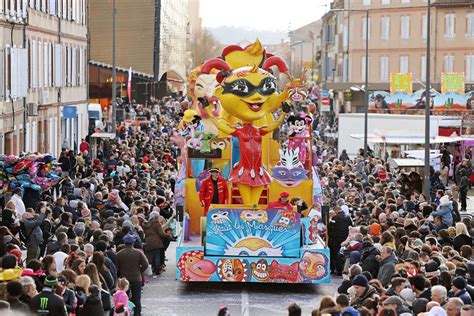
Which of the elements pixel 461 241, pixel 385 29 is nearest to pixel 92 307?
pixel 461 241

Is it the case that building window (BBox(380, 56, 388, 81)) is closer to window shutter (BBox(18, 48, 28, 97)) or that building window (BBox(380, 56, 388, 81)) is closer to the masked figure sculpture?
window shutter (BBox(18, 48, 28, 97))

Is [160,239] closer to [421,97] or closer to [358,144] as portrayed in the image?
[358,144]

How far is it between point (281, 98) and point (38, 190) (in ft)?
25.5

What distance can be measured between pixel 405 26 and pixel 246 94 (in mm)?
67367

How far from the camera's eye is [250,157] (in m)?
24.7

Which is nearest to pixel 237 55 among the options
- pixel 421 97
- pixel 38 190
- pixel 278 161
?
pixel 278 161

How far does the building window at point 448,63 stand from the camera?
87.0 meters

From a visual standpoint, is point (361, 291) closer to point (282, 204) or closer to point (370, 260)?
point (370, 260)

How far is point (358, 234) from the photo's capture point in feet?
78.3

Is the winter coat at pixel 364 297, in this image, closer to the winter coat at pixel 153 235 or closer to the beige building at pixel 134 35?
the winter coat at pixel 153 235

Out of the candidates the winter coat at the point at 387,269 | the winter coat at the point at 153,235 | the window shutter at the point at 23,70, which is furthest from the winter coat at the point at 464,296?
the window shutter at the point at 23,70

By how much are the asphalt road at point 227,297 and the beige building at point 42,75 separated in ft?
55.4

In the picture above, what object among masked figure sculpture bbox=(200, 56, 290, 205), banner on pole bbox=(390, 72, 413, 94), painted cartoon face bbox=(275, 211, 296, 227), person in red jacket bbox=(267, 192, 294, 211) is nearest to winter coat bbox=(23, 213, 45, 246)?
masked figure sculpture bbox=(200, 56, 290, 205)

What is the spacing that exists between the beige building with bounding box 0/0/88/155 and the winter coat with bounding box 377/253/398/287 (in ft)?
72.7
